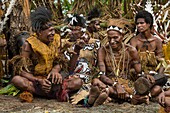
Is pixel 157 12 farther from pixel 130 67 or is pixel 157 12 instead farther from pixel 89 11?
pixel 130 67

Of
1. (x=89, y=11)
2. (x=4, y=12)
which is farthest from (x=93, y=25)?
(x=4, y=12)

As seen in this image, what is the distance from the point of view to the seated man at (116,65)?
16.0 ft

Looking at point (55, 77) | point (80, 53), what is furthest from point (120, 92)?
point (80, 53)

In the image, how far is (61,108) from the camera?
4586 millimetres

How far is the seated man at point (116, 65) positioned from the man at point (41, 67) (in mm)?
371

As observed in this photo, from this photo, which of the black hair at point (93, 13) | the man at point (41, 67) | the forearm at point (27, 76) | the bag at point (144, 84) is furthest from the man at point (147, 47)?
the black hair at point (93, 13)

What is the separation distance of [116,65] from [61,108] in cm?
96

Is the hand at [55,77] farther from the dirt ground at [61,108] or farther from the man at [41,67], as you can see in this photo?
the dirt ground at [61,108]

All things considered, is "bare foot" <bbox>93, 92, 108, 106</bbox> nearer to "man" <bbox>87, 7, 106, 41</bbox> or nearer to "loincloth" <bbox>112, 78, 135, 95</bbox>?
"loincloth" <bbox>112, 78, 135, 95</bbox>

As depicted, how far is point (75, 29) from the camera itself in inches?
213

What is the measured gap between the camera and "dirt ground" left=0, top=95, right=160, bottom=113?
443cm

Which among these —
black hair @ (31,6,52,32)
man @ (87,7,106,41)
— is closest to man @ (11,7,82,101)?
black hair @ (31,6,52,32)

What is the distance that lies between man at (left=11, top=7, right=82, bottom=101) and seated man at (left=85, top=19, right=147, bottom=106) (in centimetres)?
37

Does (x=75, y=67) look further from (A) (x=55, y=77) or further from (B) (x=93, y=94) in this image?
(B) (x=93, y=94)
